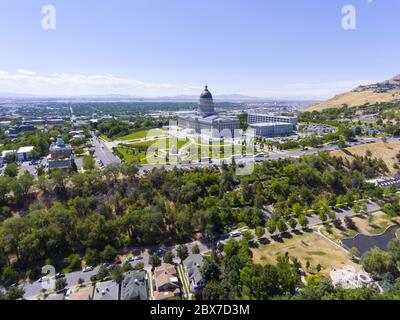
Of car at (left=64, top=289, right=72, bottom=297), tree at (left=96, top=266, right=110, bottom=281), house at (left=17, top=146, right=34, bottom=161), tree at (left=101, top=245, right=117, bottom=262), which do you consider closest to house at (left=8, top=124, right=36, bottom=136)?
house at (left=17, top=146, right=34, bottom=161)

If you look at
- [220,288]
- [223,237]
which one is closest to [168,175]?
[223,237]

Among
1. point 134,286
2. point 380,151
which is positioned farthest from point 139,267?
point 380,151

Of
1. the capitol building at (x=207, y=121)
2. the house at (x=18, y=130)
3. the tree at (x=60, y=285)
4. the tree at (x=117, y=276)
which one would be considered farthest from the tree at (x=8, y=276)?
the house at (x=18, y=130)

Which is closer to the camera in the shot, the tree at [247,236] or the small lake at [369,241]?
the tree at [247,236]

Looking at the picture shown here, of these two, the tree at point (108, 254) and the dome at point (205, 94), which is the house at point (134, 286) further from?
the dome at point (205, 94)

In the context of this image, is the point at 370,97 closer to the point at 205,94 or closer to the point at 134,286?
the point at 205,94
